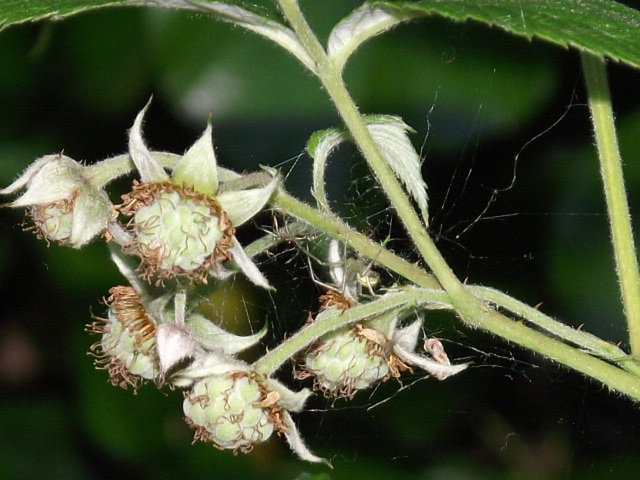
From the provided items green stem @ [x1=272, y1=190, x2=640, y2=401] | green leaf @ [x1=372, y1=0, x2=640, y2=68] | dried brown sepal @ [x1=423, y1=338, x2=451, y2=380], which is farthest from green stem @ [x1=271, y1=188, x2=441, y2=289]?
green leaf @ [x1=372, y1=0, x2=640, y2=68]

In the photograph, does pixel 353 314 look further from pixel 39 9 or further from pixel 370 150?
pixel 39 9

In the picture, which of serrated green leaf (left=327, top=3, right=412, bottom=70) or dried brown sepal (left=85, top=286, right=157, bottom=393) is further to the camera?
dried brown sepal (left=85, top=286, right=157, bottom=393)

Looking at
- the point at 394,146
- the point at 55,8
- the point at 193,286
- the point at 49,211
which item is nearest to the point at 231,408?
the point at 193,286

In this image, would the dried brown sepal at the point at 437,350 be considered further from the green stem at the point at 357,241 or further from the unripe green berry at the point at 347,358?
the green stem at the point at 357,241

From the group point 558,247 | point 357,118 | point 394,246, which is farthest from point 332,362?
point 558,247

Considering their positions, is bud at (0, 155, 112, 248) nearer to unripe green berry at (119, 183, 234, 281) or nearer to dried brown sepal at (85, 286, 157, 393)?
unripe green berry at (119, 183, 234, 281)
